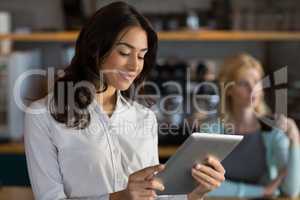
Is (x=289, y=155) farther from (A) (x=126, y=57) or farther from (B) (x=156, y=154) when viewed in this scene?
(A) (x=126, y=57)

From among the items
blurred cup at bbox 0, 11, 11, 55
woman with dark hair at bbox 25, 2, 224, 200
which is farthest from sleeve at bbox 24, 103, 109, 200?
blurred cup at bbox 0, 11, 11, 55

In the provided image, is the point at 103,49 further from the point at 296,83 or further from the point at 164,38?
the point at 296,83

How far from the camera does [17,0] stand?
2672 millimetres

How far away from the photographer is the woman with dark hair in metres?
1.00

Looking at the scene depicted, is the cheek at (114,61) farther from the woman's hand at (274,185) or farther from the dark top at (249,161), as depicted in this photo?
the woman's hand at (274,185)

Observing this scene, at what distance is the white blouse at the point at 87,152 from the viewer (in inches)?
39.5

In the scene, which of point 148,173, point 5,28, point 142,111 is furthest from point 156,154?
point 5,28

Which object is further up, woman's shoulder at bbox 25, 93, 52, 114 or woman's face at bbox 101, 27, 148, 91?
woman's face at bbox 101, 27, 148, 91

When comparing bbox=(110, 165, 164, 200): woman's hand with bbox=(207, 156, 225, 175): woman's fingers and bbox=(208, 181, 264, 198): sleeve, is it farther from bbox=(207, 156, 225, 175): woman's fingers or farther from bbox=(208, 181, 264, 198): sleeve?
bbox=(208, 181, 264, 198): sleeve

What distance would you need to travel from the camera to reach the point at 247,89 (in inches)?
71.0

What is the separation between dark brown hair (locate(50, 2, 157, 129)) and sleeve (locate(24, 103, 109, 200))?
4 centimetres

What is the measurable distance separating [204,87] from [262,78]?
1.18ft

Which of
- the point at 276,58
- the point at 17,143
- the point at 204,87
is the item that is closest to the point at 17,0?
the point at 17,143

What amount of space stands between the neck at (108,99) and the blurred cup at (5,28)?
1560 mm
